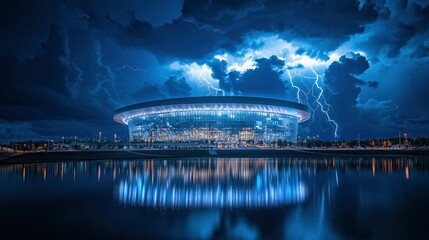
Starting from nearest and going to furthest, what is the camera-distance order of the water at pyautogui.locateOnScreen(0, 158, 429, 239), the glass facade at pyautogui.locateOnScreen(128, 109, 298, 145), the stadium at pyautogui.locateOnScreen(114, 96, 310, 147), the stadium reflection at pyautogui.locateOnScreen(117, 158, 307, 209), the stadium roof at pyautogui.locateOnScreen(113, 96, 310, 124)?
the water at pyautogui.locateOnScreen(0, 158, 429, 239) → the stadium reflection at pyautogui.locateOnScreen(117, 158, 307, 209) → the stadium roof at pyautogui.locateOnScreen(113, 96, 310, 124) → the stadium at pyautogui.locateOnScreen(114, 96, 310, 147) → the glass facade at pyautogui.locateOnScreen(128, 109, 298, 145)

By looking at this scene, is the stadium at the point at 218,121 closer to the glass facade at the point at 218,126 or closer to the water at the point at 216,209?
the glass facade at the point at 218,126

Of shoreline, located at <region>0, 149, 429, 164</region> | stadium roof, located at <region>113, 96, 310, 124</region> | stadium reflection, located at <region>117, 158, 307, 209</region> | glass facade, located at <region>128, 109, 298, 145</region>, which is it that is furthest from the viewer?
glass facade, located at <region>128, 109, 298, 145</region>

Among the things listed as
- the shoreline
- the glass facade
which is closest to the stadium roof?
the glass facade

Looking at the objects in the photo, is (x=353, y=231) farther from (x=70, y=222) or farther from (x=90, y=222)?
(x=70, y=222)

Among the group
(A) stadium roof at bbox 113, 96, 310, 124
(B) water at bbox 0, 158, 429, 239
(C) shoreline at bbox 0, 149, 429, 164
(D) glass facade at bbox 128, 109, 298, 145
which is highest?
(A) stadium roof at bbox 113, 96, 310, 124

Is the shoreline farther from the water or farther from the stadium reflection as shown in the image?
the stadium reflection

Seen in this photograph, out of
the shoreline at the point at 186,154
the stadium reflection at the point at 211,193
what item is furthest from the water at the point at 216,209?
the shoreline at the point at 186,154

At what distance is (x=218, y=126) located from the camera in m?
82.8

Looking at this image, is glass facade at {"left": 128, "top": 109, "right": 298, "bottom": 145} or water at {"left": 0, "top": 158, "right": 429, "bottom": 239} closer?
water at {"left": 0, "top": 158, "right": 429, "bottom": 239}

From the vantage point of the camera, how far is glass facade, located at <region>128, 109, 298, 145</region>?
271ft

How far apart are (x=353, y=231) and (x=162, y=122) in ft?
256

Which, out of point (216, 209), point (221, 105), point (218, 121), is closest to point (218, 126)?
point (218, 121)

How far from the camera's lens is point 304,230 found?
34.3ft

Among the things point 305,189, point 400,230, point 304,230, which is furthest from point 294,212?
point 305,189
